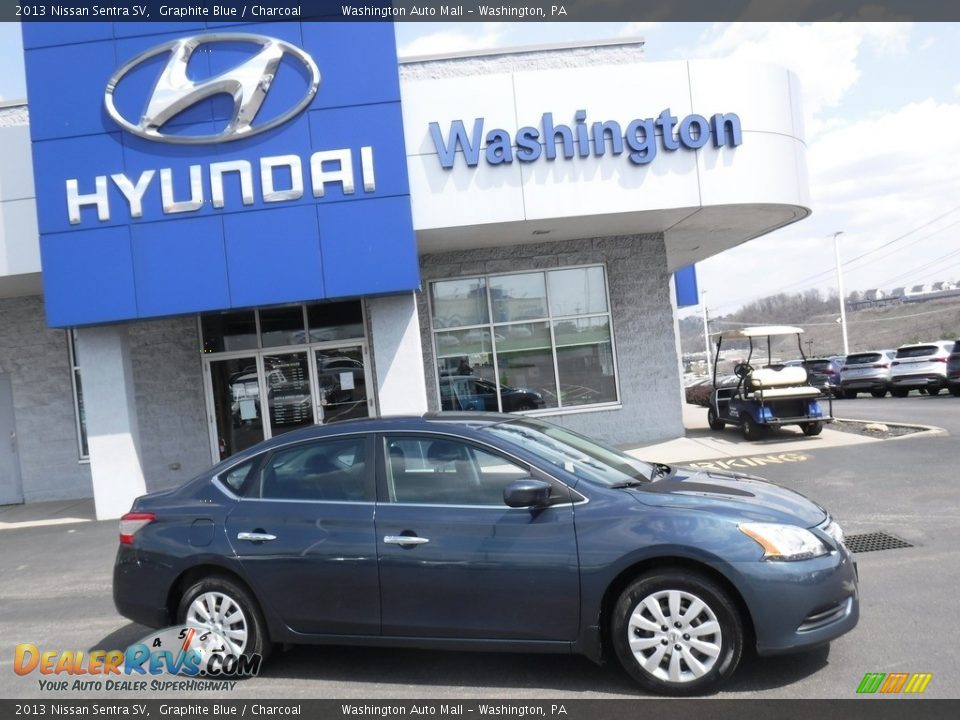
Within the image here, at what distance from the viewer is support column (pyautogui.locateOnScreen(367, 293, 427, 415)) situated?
37.9ft

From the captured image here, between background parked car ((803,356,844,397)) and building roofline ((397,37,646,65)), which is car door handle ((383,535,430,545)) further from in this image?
background parked car ((803,356,844,397))

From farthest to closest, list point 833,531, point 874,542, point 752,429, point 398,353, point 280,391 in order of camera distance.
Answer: point 752,429 → point 280,391 → point 398,353 → point 874,542 → point 833,531

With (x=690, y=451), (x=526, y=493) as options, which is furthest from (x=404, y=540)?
(x=690, y=451)

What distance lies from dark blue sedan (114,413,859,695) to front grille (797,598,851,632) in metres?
0.01

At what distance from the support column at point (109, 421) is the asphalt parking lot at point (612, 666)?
4.51 ft

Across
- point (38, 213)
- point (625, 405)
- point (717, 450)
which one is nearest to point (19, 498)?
point (38, 213)

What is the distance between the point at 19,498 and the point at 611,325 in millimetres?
11106

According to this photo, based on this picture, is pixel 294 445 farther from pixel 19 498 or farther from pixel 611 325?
pixel 19 498

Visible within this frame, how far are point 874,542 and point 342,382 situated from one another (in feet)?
29.4

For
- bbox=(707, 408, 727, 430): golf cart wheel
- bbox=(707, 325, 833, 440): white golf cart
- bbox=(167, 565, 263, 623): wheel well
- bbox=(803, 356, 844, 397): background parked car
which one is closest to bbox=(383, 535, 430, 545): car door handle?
bbox=(167, 565, 263, 623): wheel well

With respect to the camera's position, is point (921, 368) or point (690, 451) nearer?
point (690, 451)

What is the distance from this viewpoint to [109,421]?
1166 centimetres
